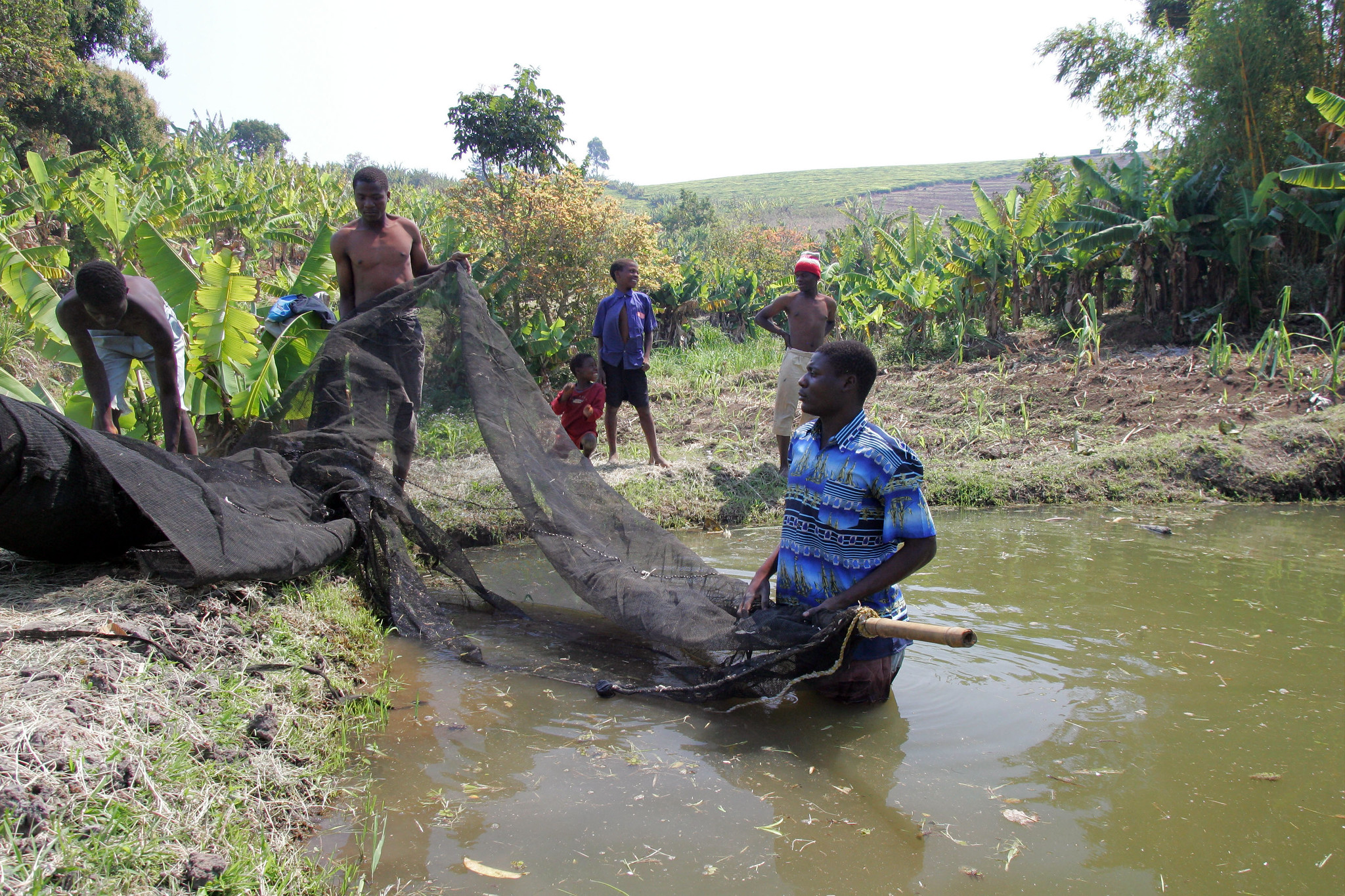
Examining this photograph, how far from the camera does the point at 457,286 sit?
4.66m

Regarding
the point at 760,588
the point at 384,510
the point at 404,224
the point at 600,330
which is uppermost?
the point at 404,224

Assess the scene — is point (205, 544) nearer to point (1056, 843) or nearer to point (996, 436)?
point (1056, 843)

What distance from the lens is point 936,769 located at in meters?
2.93

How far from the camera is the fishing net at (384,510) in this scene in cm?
291

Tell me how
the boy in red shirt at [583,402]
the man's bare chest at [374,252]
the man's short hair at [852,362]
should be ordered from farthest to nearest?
1. the boy in red shirt at [583,402]
2. the man's bare chest at [374,252]
3. the man's short hair at [852,362]

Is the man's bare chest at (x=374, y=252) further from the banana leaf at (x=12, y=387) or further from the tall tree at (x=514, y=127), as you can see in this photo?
the tall tree at (x=514, y=127)

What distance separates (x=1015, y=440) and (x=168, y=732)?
8.09 meters

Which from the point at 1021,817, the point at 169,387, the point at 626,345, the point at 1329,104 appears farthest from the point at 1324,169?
the point at 169,387

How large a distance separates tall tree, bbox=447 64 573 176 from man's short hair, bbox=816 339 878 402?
602 inches

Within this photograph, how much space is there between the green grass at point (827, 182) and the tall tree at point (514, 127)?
3997cm

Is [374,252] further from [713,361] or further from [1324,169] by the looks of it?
[1324,169]

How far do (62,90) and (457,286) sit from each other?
20996 millimetres

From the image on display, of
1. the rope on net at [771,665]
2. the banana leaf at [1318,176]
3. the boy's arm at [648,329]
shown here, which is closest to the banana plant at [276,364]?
the boy's arm at [648,329]

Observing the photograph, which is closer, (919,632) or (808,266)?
(919,632)
